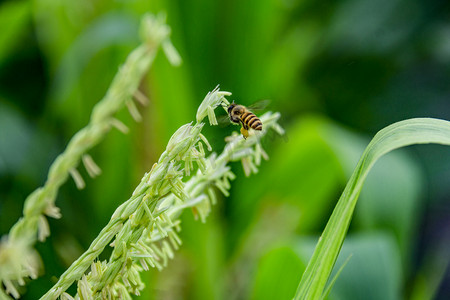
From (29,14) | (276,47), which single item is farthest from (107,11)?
(276,47)

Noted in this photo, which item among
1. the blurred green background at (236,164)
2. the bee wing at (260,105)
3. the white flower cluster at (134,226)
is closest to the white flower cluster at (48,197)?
the white flower cluster at (134,226)

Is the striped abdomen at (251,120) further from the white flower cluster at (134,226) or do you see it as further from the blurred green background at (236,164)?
the blurred green background at (236,164)

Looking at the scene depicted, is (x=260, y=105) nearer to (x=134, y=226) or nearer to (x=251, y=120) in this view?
(x=251, y=120)

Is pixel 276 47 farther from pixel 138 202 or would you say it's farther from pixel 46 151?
pixel 138 202

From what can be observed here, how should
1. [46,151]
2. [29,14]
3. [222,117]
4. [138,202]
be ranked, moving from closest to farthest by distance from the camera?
[138,202] → [222,117] → [46,151] → [29,14]

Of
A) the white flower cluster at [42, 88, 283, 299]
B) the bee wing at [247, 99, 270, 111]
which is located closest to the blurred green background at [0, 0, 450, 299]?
the bee wing at [247, 99, 270, 111]

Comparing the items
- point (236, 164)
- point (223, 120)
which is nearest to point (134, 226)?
A: point (223, 120)

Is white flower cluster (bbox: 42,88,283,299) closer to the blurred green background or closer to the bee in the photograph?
the bee
